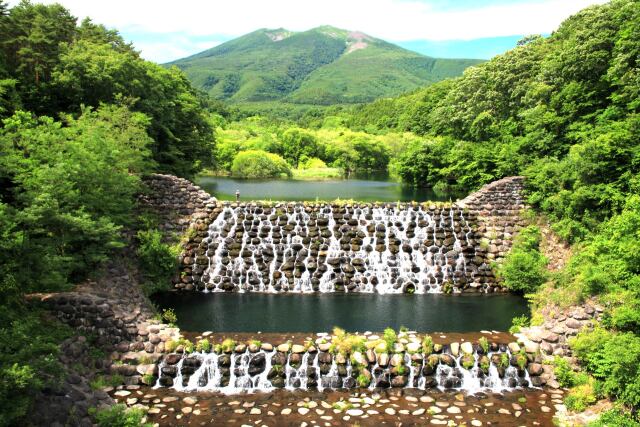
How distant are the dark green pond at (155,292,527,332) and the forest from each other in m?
1.45

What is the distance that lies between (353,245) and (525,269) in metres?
6.71

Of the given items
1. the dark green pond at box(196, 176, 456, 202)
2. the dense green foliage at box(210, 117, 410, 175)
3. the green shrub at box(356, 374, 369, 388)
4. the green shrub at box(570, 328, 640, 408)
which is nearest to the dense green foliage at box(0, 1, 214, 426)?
the green shrub at box(356, 374, 369, 388)

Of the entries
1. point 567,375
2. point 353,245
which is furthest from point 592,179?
point 353,245

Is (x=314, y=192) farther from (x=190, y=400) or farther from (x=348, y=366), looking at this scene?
(x=190, y=400)

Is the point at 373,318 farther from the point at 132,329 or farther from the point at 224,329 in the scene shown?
the point at 132,329

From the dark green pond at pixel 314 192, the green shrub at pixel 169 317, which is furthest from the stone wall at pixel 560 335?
the dark green pond at pixel 314 192

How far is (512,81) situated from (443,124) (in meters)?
11.8

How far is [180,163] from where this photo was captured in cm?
3161

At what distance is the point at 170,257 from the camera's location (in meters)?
18.5

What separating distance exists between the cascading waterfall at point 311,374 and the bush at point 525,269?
667cm

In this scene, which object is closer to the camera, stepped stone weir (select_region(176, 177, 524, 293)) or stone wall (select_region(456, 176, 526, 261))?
stepped stone weir (select_region(176, 177, 524, 293))

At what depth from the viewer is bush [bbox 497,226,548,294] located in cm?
1769

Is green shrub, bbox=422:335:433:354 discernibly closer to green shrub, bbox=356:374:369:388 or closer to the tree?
green shrub, bbox=356:374:369:388

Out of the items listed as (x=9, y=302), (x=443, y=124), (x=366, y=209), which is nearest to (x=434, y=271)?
(x=366, y=209)
